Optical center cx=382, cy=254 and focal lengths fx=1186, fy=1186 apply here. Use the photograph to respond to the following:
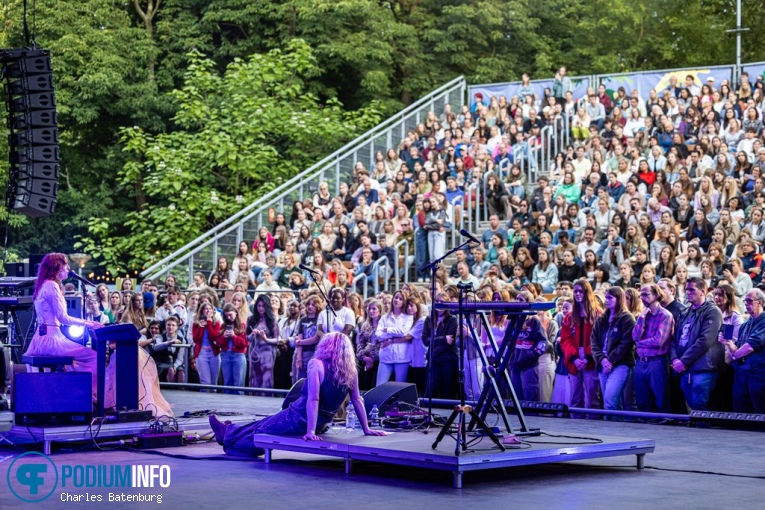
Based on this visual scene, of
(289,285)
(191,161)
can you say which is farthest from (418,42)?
(289,285)

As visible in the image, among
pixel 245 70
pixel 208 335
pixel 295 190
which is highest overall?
pixel 245 70

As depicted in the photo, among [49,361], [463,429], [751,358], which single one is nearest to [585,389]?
[751,358]

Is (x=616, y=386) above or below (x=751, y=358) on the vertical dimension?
below

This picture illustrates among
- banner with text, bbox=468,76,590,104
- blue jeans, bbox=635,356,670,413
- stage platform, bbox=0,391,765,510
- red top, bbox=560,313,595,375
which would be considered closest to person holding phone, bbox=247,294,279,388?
red top, bbox=560,313,595,375

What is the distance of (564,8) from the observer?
3403cm

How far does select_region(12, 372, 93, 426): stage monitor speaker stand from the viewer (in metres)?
10.7

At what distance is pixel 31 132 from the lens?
47.5ft

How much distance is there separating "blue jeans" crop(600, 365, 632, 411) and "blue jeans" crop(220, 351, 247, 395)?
569cm

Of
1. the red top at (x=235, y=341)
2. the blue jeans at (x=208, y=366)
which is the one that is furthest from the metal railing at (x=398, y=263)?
the blue jeans at (x=208, y=366)

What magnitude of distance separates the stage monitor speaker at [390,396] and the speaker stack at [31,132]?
5.21 m

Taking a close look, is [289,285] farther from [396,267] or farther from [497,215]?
[497,215]

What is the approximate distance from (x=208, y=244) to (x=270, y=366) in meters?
5.76

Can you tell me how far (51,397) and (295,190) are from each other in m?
13.3

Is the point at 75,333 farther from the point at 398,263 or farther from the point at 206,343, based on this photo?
the point at 398,263
